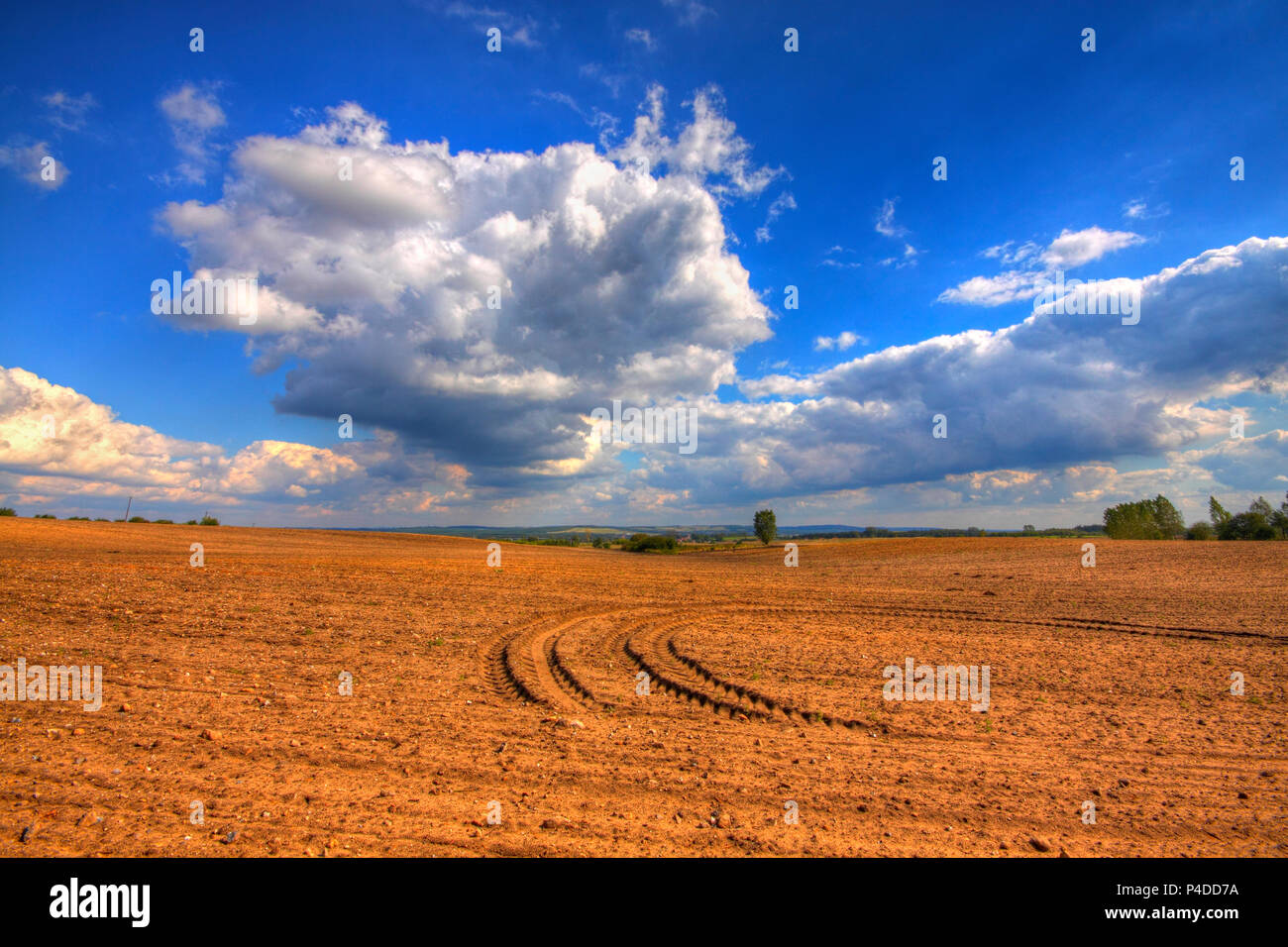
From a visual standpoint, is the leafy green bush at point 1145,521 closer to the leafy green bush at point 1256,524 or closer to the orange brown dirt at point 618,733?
the leafy green bush at point 1256,524

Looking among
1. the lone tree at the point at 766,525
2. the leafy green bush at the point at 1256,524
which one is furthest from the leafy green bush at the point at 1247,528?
the lone tree at the point at 766,525

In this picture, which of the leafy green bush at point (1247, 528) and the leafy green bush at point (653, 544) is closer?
the leafy green bush at point (1247, 528)

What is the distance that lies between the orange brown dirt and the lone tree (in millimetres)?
88024

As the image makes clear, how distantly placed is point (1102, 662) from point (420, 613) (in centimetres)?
1692

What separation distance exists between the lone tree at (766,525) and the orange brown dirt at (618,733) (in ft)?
289

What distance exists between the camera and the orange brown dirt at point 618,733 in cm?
506

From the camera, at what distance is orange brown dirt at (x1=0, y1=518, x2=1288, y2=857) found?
506cm

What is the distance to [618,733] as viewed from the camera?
7.60m

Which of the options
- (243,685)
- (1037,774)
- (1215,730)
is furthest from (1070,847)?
(243,685)

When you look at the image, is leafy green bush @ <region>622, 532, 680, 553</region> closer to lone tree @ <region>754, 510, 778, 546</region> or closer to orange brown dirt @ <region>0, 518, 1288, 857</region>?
lone tree @ <region>754, 510, 778, 546</region>

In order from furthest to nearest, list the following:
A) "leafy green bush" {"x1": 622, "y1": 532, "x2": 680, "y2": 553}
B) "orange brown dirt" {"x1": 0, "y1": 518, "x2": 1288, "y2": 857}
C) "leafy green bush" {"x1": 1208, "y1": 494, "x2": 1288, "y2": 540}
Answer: "leafy green bush" {"x1": 622, "y1": 532, "x2": 680, "y2": 553} → "leafy green bush" {"x1": 1208, "y1": 494, "x2": 1288, "y2": 540} → "orange brown dirt" {"x1": 0, "y1": 518, "x2": 1288, "y2": 857}

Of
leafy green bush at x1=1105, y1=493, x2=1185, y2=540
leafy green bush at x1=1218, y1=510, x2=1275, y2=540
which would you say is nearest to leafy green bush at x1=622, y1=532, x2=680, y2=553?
leafy green bush at x1=1105, y1=493, x2=1185, y2=540

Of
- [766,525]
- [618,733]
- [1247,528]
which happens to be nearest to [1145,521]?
[1247,528]
